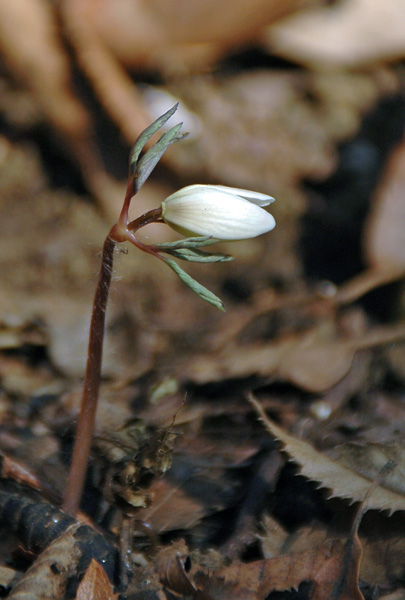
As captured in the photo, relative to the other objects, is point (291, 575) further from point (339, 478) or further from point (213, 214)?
point (213, 214)

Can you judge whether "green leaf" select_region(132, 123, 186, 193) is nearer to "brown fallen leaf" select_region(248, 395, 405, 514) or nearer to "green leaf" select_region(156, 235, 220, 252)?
"green leaf" select_region(156, 235, 220, 252)

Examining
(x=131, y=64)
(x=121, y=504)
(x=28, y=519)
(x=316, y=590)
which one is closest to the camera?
(x=316, y=590)

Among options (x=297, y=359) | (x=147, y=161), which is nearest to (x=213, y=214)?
(x=147, y=161)

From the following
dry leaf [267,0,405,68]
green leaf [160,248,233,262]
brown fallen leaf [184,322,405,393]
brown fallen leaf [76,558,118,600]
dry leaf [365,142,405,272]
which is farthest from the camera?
dry leaf [267,0,405,68]

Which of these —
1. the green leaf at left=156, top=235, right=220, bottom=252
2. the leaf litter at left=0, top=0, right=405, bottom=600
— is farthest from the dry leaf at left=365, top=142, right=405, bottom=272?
the green leaf at left=156, top=235, right=220, bottom=252

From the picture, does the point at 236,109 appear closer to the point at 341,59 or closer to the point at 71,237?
the point at 341,59

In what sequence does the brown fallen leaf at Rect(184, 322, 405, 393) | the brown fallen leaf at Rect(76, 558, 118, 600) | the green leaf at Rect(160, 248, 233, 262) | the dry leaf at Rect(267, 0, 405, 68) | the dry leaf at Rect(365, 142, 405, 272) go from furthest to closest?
the dry leaf at Rect(267, 0, 405, 68) < the dry leaf at Rect(365, 142, 405, 272) < the brown fallen leaf at Rect(184, 322, 405, 393) < the green leaf at Rect(160, 248, 233, 262) < the brown fallen leaf at Rect(76, 558, 118, 600)

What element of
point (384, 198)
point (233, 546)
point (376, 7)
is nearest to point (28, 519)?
point (233, 546)

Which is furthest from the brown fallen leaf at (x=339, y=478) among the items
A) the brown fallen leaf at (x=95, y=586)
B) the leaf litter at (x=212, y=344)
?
the brown fallen leaf at (x=95, y=586)
